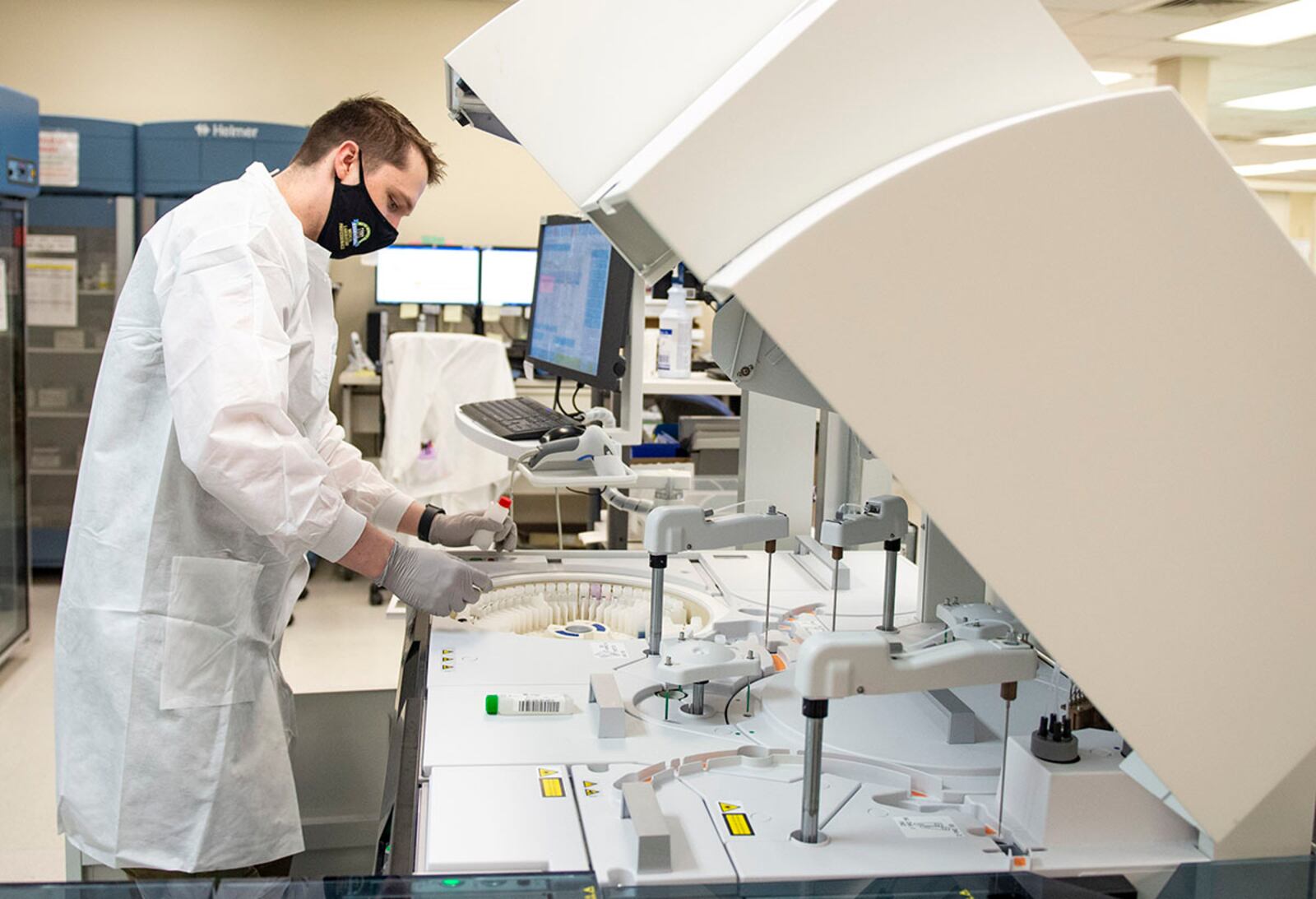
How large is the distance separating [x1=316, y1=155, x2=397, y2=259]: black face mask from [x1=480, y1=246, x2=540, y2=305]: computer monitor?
394cm

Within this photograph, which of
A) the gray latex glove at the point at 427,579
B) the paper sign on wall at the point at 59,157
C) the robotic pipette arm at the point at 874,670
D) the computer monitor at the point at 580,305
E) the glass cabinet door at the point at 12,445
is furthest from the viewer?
the paper sign on wall at the point at 59,157

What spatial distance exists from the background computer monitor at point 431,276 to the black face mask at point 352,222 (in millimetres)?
3977

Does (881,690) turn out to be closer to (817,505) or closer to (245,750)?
(245,750)

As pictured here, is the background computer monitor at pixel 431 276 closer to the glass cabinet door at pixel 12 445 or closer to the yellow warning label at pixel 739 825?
the glass cabinet door at pixel 12 445

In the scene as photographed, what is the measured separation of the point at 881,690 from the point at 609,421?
5.09 ft

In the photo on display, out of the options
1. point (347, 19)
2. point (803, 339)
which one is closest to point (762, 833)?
point (803, 339)

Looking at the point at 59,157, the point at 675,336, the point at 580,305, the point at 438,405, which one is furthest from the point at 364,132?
the point at 59,157

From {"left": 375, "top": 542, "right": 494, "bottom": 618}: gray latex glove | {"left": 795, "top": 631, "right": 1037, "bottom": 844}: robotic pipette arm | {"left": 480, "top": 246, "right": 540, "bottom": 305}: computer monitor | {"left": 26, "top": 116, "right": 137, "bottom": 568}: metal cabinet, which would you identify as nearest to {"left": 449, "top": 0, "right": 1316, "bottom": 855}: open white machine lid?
{"left": 795, "top": 631, "right": 1037, "bottom": 844}: robotic pipette arm

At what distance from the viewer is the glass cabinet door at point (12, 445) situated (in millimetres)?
3664

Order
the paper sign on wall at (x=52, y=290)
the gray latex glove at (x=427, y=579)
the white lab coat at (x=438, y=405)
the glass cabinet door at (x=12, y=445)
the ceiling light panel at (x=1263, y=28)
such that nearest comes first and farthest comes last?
the gray latex glove at (x=427, y=579) → the glass cabinet door at (x=12, y=445) → the white lab coat at (x=438, y=405) → the paper sign on wall at (x=52, y=290) → the ceiling light panel at (x=1263, y=28)

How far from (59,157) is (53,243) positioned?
1.18 ft

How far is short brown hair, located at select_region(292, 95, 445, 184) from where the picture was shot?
5.42 ft

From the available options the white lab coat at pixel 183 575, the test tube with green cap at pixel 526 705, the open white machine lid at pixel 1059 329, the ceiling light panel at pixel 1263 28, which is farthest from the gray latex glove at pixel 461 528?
the ceiling light panel at pixel 1263 28

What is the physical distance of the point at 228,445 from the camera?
53.4 inches
